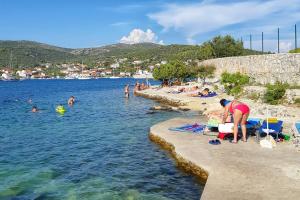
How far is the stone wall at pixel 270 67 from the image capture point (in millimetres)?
37397

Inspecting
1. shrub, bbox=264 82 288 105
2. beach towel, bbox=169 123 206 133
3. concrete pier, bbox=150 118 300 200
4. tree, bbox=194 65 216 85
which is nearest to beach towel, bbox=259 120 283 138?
concrete pier, bbox=150 118 300 200

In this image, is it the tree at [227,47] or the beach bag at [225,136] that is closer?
the beach bag at [225,136]

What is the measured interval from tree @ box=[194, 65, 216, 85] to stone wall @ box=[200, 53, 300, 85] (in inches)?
288


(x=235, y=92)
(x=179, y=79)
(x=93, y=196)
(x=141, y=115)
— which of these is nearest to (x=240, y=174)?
(x=93, y=196)

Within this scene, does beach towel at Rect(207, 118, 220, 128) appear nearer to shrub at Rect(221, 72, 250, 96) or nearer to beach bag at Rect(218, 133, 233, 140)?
beach bag at Rect(218, 133, 233, 140)

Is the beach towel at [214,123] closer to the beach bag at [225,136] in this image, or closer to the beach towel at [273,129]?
the beach bag at [225,136]

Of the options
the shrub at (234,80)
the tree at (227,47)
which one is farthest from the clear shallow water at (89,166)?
the tree at (227,47)

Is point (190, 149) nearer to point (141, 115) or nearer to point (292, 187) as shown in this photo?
point (292, 187)

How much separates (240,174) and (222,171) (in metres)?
0.61

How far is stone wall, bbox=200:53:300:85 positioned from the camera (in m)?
37.4

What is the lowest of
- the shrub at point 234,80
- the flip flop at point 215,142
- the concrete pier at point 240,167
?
the concrete pier at point 240,167

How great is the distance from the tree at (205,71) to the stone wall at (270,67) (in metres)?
7.30

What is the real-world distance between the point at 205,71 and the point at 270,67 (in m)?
23.0

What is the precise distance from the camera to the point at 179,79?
7538 cm
